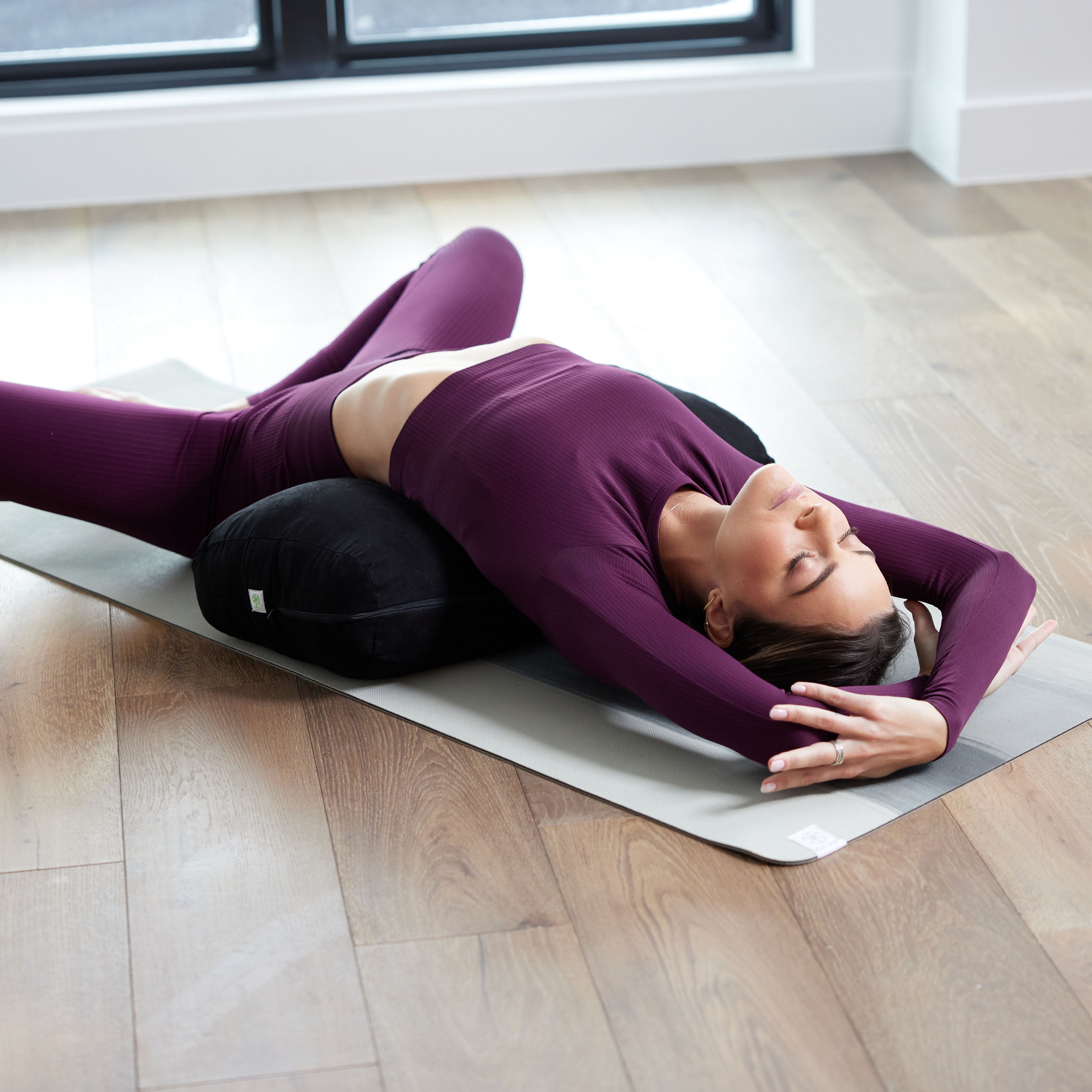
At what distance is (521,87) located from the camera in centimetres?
395

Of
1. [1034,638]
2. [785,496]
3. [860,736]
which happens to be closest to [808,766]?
[860,736]

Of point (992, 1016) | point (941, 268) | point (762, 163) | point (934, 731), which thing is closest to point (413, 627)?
point (934, 731)

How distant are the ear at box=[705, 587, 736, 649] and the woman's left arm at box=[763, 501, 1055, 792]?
0.13 m

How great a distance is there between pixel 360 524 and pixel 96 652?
0.45 meters

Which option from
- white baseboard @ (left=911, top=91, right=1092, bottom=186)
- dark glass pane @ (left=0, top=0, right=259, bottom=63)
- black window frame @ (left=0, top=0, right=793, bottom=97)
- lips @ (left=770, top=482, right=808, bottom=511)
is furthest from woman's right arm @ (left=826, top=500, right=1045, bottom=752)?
dark glass pane @ (left=0, top=0, right=259, bottom=63)

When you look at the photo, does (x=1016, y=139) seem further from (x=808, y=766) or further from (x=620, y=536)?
(x=808, y=766)

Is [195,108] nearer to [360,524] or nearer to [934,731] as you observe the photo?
[360,524]

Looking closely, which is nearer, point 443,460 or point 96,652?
point 443,460

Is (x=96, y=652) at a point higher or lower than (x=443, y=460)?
lower

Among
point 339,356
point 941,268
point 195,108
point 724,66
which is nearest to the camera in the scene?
point 339,356

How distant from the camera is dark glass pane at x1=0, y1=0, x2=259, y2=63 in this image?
3.85 metres

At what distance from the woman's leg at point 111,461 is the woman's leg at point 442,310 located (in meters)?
0.23

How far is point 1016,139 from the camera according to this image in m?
3.86

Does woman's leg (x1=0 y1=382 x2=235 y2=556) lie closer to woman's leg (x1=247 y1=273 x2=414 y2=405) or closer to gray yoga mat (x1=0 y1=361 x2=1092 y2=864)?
gray yoga mat (x1=0 y1=361 x2=1092 y2=864)
